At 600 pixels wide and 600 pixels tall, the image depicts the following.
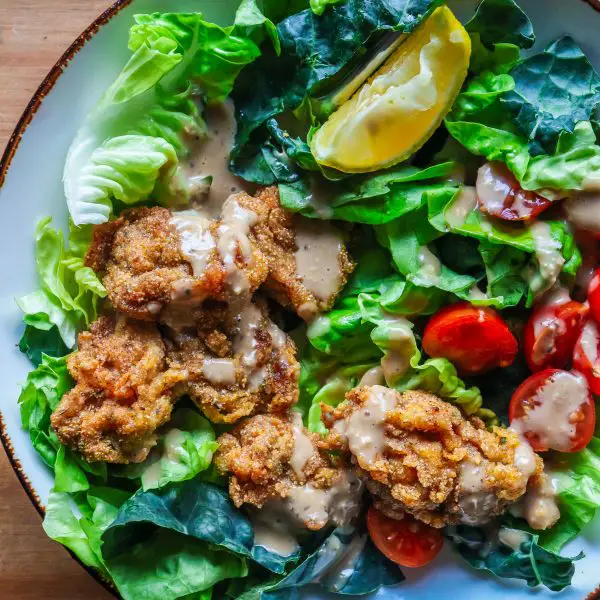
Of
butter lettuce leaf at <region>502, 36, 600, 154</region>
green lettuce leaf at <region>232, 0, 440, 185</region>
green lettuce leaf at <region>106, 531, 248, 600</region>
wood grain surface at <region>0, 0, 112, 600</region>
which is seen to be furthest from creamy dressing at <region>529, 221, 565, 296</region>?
wood grain surface at <region>0, 0, 112, 600</region>

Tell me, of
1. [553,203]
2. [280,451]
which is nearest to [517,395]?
[553,203]

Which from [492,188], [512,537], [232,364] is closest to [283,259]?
[232,364]

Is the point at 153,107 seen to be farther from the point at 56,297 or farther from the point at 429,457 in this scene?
the point at 429,457

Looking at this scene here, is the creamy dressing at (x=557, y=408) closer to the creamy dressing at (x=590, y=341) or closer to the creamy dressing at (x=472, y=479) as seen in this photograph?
the creamy dressing at (x=590, y=341)

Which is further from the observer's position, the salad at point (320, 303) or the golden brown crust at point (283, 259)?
the golden brown crust at point (283, 259)

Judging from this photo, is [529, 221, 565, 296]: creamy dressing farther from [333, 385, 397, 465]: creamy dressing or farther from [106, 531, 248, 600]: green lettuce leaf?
[106, 531, 248, 600]: green lettuce leaf

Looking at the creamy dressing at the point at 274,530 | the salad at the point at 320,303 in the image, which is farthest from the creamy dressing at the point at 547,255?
the creamy dressing at the point at 274,530

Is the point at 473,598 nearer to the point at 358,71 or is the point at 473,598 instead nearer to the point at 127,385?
the point at 127,385
